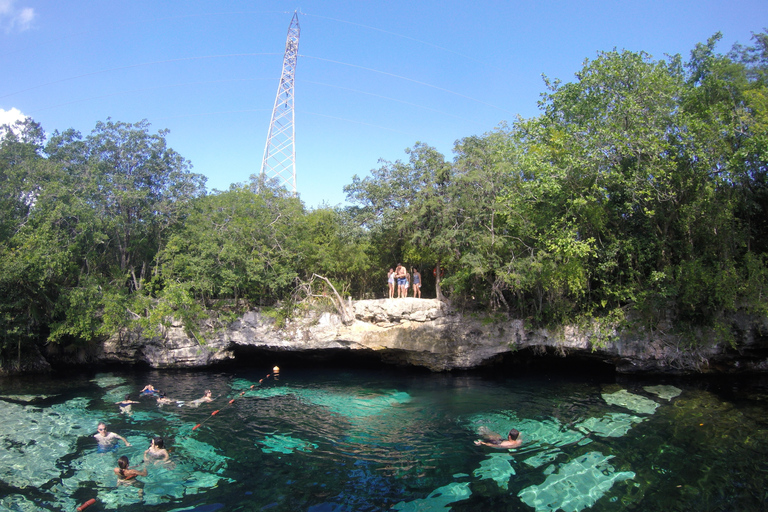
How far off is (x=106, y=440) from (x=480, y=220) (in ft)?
51.8

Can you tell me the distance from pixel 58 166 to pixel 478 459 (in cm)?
2513

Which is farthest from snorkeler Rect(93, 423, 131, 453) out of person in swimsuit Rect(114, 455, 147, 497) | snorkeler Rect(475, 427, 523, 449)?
snorkeler Rect(475, 427, 523, 449)

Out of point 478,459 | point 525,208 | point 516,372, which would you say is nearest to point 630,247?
point 525,208

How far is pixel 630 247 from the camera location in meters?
16.9

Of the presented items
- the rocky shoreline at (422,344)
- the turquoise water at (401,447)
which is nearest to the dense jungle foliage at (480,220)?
the rocky shoreline at (422,344)

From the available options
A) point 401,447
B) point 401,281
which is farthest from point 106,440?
point 401,281

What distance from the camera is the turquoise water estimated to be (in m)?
9.13

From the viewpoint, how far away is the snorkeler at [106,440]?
38.0ft

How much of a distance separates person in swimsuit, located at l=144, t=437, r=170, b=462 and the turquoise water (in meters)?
0.30

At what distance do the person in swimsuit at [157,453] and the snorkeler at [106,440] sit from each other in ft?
4.70

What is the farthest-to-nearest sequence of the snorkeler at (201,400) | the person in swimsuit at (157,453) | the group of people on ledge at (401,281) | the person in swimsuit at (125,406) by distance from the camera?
the group of people on ledge at (401,281) → the snorkeler at (201,400) → the person in swimsuit at (125,406) → the person in swimsuit at (157,453)

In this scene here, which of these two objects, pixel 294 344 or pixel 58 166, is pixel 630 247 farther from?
pixel 58 166

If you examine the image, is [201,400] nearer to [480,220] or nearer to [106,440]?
[106,440]

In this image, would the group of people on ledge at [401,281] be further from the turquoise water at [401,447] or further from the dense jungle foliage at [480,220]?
the turquoise water at [401,447]
